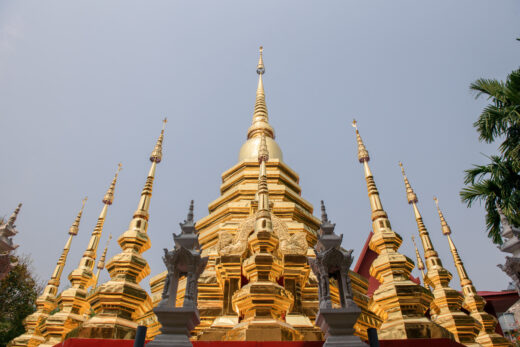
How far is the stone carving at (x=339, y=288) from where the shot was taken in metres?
4.38

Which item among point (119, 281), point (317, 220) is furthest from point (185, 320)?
point (317, 220)

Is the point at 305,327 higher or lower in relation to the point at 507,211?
lower

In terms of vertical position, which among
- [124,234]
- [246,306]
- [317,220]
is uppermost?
[317,220]

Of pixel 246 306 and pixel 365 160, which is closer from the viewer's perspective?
pixel 246 306

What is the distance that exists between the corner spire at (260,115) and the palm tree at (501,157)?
26.5 ft

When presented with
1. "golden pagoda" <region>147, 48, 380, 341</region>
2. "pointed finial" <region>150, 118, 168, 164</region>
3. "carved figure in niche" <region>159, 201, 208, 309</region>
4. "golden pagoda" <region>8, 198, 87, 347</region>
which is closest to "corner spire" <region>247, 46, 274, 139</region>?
"golden pagoda" <region>147, 48, 380, 341</region>

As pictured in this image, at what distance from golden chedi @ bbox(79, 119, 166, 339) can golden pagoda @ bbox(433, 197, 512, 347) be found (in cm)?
838

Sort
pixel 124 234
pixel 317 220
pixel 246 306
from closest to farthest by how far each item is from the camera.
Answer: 1. pixel 246 306
2. pixel 124 234
3. pixel 317 220

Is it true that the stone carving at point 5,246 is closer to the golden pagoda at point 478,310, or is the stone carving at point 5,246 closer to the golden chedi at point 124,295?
the golden chedi at point 124,295

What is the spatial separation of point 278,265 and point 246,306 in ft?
3.21

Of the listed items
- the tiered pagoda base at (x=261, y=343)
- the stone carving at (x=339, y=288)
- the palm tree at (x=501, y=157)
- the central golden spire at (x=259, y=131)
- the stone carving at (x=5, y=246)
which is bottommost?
the tiered pagoda base at (x=261, y=343)

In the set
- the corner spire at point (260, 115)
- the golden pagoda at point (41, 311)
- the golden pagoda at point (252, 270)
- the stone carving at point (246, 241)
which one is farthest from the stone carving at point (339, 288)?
the corner spire at point (260, 115)

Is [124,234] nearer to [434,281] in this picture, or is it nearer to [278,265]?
[278,265]

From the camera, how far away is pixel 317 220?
1125 cm
